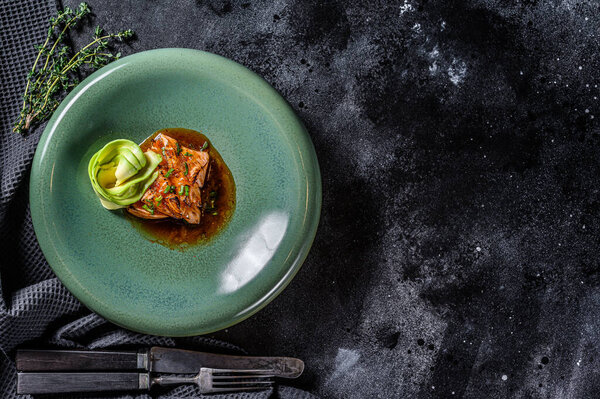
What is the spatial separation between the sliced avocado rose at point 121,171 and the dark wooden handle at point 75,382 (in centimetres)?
50

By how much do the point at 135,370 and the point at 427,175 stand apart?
1069mm

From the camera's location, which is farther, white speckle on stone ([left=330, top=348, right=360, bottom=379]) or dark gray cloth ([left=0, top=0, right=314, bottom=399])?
white speckle on stone ([left=330, top=348, right=360, bottom=379])

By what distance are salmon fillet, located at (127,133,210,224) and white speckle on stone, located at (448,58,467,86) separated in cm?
82

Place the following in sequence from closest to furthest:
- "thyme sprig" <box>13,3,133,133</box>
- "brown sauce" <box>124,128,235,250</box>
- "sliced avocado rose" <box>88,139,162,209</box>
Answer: "sliced avocado rose" <box>88,139,162,209</box> → "brown sauce" <box>124,128,235,250</box> → "thyme sprig" <box>13,3,133,133</box>

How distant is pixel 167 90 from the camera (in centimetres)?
150

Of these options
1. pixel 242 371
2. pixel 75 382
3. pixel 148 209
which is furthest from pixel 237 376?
pixel 148 209

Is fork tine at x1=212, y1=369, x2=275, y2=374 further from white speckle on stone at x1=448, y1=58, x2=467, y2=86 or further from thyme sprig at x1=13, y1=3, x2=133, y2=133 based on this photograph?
white speckle on stone at x1=448, y1=58, x2=467, y2=86

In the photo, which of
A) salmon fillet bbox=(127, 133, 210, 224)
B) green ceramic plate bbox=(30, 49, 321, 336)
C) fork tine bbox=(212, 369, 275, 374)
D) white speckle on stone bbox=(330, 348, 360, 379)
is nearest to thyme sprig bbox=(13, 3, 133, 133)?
green ceramic plate bbox=(30, 49, 321, 336)

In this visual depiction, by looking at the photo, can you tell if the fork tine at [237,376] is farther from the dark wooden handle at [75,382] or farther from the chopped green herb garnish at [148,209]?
the chopped green herb garnish at [148,209]

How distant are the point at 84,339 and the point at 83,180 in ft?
1.69

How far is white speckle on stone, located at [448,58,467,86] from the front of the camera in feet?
5.85

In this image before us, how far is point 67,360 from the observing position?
1611 millimetres

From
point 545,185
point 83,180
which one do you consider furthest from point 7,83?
point 545,185

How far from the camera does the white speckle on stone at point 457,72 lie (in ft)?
5.85
